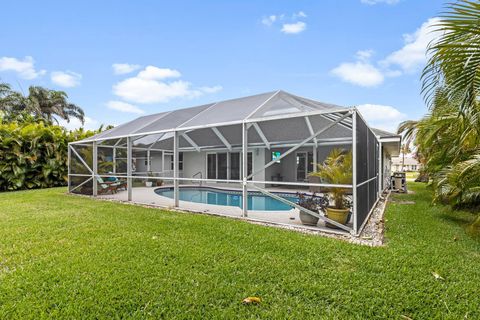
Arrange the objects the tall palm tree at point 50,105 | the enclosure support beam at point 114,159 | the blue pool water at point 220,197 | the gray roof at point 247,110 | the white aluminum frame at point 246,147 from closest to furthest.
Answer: the white aluminum frame at point 246,147, the gray roof at point 247,110, the blue pool water at point 220,197, the enclosure support beam at point 114,159, the tall palm tree at point 50,105

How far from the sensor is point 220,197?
1399 centimetres

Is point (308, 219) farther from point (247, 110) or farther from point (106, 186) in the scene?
point (106, 186)

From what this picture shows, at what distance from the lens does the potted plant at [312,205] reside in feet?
18.5

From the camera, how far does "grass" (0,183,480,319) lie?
249 cm

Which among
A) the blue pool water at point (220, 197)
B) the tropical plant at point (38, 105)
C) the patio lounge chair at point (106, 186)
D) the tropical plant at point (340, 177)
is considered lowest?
the blue pool water at point (220, 197)

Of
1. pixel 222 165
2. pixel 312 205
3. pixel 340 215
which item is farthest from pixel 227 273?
pixel 222 165

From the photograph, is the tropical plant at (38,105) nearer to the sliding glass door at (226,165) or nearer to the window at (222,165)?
the sliding glass door at (226,165)

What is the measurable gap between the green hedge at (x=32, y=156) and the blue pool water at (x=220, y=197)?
572 cm

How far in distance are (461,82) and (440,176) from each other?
484cm

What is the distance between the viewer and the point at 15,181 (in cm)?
1254

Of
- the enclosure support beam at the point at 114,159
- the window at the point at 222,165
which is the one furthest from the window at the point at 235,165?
the enclosure support beam at the point at 114,159

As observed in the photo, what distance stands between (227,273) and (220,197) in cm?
1084

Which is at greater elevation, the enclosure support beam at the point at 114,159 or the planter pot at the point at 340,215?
the enclosure support beam at the point at 114,159

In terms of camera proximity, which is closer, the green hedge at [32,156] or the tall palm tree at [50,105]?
the green hedge at [32,156]
